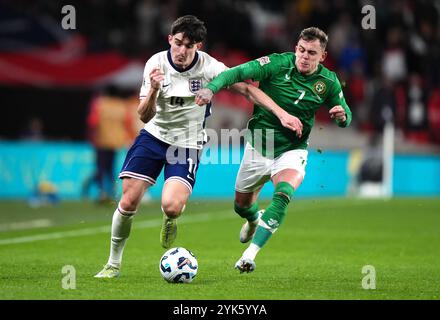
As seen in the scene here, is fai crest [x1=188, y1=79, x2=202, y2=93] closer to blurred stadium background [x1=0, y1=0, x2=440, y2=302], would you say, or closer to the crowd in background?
blurred stadium background [x1=0, y1=0, x2=440, y2=302]

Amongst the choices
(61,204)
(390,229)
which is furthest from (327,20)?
(390,229)

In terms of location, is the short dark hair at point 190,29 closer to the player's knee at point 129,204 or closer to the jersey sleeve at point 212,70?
the jersey sleeve at point 212,70

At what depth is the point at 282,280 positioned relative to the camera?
9133 millimetres

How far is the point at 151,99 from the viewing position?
28.6ft

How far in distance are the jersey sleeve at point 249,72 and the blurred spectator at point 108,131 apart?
9.82m

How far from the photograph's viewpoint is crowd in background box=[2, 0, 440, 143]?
24.2 m

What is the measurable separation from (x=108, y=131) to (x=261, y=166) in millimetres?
9942

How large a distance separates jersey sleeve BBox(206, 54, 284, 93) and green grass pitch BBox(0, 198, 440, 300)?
1782 mm

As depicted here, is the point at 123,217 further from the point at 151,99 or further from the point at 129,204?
the point at 151,99

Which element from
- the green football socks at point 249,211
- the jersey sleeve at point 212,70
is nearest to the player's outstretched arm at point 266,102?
the jersey sleeve at point 212,70

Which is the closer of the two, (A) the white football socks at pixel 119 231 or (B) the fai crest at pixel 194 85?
(A) the white football socks at pixel 119 231

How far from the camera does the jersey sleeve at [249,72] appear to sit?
9.07 metres

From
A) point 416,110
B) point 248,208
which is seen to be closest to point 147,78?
point 248,208
